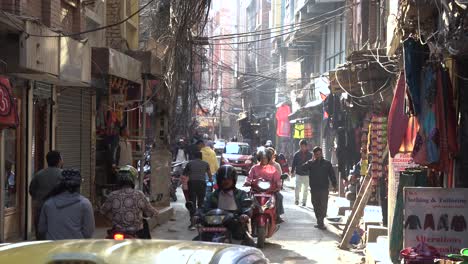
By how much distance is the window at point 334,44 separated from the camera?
27052 mm

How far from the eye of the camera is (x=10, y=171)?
11078 mm

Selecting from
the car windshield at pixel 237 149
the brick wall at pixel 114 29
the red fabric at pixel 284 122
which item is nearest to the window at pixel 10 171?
the brick wall at pixel 114 29

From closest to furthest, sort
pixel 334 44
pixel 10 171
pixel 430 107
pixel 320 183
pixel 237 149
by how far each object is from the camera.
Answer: pixel 430 107 → pixel 10 171 → pixel 320 183 → pixel 334 44 → pixel 237 149

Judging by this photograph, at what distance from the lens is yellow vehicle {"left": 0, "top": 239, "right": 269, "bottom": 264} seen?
285 cm

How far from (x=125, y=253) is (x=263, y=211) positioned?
8.58m

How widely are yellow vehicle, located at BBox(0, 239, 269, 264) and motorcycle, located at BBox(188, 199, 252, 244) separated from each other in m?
4.69

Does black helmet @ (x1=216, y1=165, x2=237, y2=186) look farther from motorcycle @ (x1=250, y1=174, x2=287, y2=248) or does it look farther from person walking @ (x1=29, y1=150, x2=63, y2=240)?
person walking @ (x1=29, y1=150, x2=63, y2=240)

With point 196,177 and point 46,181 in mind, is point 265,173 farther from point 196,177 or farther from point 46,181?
point 46,181

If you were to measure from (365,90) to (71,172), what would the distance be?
9.34m

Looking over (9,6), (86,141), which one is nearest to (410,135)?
(9,6)

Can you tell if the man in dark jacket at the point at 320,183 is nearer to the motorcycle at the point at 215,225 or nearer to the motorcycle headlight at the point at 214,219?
the motorcycle at the point at 215,225

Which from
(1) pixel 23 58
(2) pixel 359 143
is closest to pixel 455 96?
(1) pixel 23 58

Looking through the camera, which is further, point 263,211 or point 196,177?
point 196,177

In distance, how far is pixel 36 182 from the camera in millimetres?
8156
